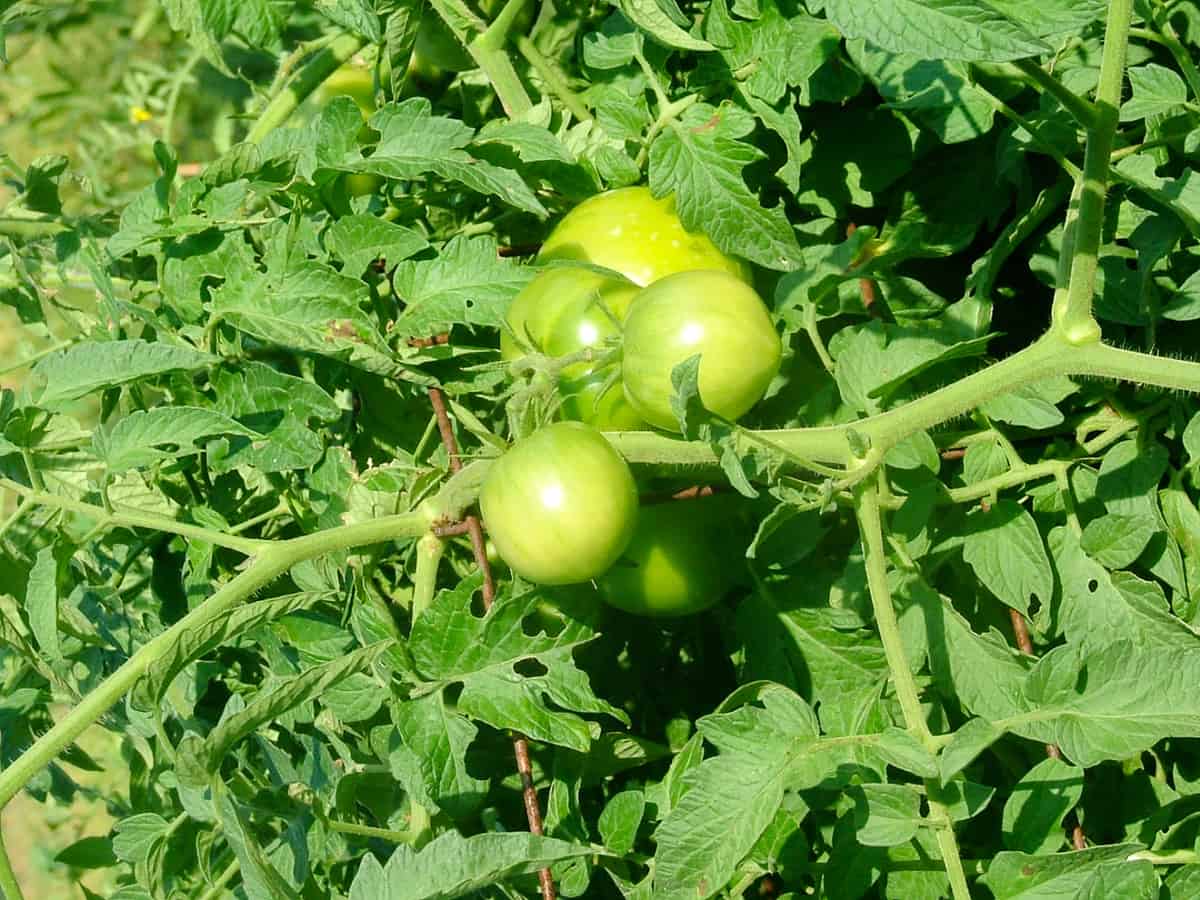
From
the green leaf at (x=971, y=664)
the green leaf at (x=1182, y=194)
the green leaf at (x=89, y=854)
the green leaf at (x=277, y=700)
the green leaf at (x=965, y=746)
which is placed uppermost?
the green leaf at (x=1182, y=194)

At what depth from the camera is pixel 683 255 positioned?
3.93 feet

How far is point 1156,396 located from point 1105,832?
387 millimetres

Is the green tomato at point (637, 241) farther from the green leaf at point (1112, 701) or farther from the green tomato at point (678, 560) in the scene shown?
the green leaf at point (1112, 701)

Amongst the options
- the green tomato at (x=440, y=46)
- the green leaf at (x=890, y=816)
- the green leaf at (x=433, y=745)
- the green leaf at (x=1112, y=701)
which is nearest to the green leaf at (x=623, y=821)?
the green leaf at (x=433, y=745)

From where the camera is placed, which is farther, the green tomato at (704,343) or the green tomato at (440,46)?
the green tomato at (440,46)

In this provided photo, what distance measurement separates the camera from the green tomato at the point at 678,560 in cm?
117

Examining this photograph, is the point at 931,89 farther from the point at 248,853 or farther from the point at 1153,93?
the point at 248,853

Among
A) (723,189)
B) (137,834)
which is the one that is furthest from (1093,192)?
(137,834)

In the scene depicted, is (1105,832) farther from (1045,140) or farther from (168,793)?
(168,793)

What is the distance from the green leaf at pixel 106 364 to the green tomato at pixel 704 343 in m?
0.36

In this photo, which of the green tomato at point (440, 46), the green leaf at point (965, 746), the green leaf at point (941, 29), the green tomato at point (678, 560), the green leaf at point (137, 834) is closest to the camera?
the green leaf at point (941, 29)

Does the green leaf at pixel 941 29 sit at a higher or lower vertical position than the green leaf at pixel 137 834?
higher

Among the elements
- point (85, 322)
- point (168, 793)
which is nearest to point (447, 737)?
point (168, 793)

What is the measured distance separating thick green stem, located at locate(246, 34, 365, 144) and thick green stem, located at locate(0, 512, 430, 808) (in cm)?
63
